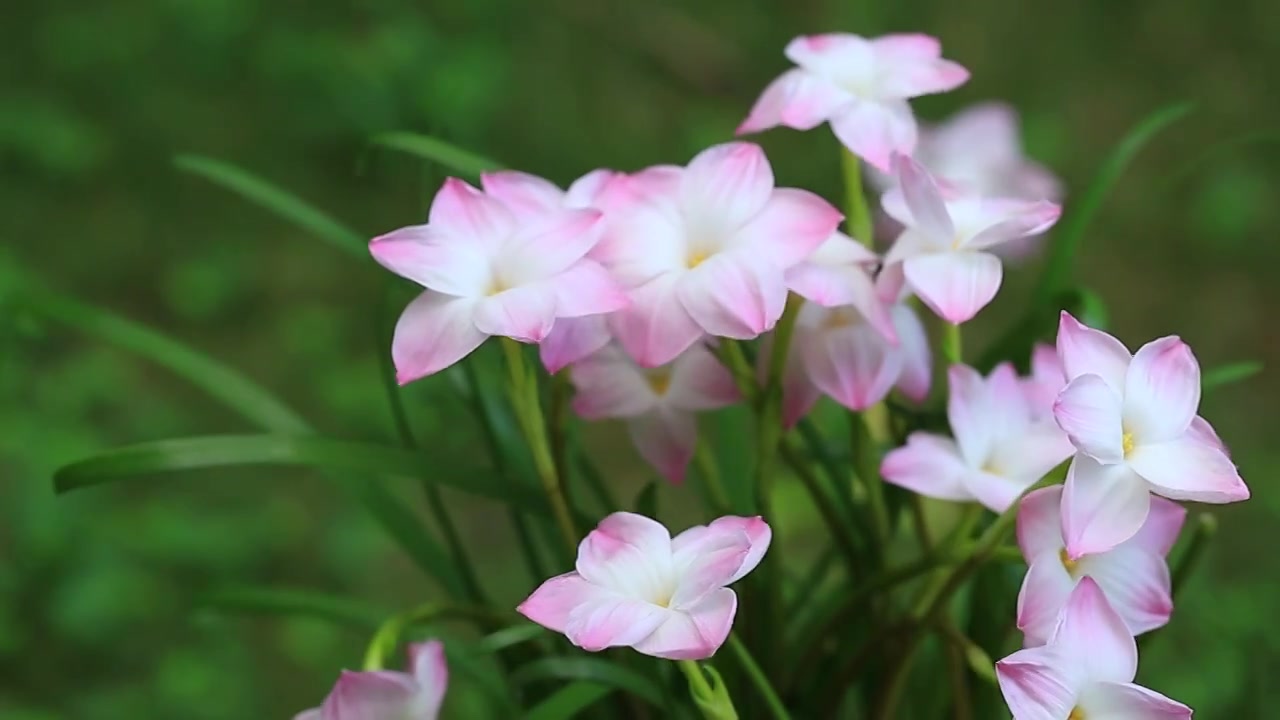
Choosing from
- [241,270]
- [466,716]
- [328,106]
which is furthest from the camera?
[328,106]

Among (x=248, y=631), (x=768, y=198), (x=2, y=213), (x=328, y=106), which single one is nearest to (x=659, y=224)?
(x=768, y=198)

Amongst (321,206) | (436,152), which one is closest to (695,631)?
(436,152)

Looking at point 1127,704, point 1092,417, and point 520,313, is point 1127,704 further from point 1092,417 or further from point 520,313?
point 520,313

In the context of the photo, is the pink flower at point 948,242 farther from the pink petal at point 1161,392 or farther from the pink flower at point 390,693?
the pink flower at point 390,693

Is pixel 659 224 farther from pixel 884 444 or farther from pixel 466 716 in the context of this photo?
pixel 466 716

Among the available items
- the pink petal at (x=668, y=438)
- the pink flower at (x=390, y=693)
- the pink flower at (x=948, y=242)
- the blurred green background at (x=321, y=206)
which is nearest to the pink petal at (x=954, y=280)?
the pink flower at (x=948, y=242)

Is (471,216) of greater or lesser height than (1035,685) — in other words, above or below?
above

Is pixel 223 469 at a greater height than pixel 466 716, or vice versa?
pixel 223 469
